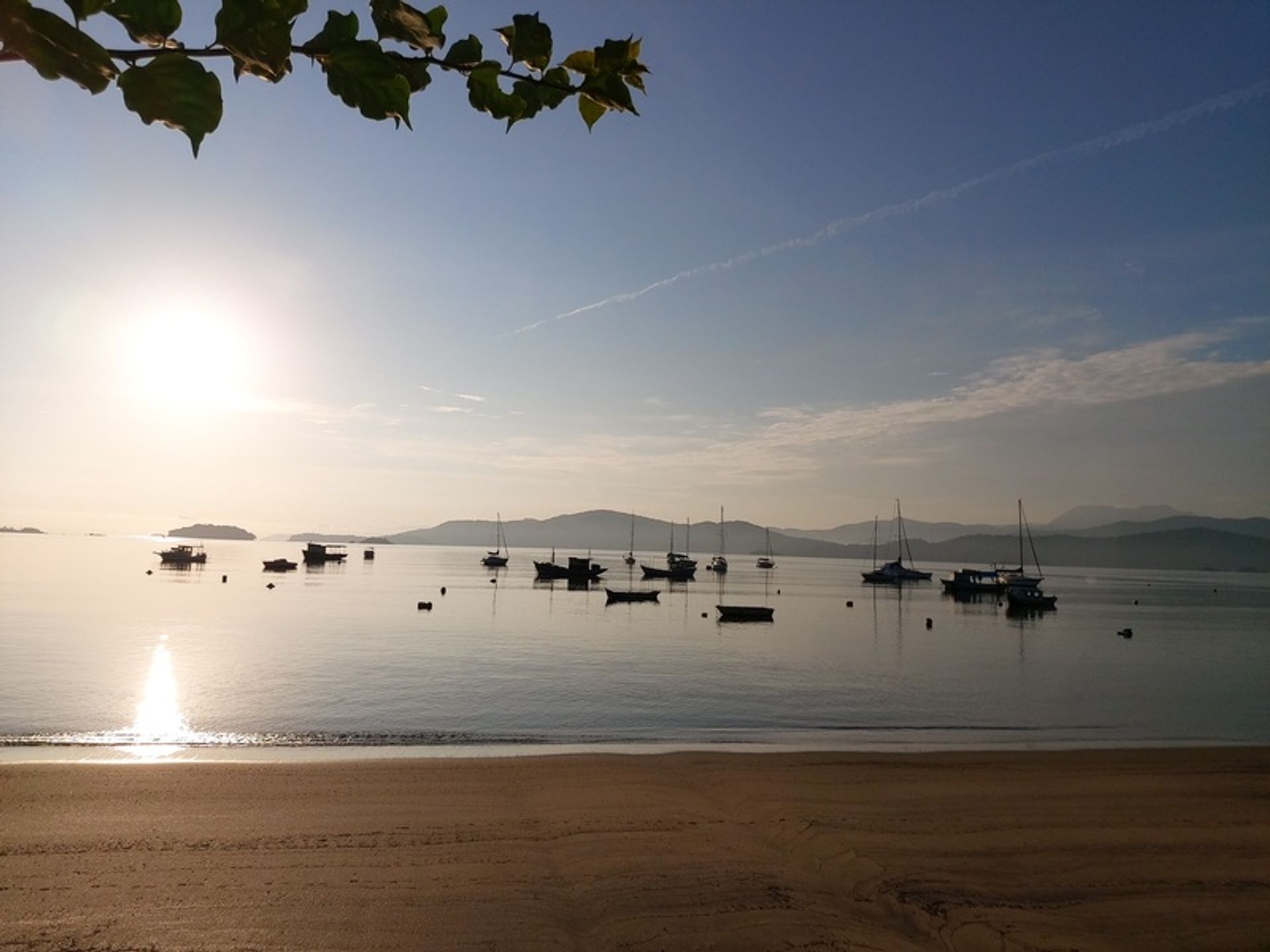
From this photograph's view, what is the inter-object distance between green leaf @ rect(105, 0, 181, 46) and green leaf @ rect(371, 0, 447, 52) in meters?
0.42

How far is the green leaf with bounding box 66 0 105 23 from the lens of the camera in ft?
3.62

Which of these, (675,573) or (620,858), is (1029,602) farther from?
(620,858)

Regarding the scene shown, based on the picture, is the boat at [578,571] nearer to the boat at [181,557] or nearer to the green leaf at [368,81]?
the boat at [181,557]

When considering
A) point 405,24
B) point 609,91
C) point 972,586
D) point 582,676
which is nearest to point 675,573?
point 972,586

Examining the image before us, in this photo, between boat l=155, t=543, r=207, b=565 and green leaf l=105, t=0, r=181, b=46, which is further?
boat l=155, t=543, r=207, b=565

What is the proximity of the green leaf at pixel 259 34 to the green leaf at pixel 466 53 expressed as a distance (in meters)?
0.40

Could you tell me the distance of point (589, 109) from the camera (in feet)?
5.44

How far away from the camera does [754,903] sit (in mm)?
9203

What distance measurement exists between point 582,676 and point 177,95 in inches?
1402

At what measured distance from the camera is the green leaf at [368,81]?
1409 mm

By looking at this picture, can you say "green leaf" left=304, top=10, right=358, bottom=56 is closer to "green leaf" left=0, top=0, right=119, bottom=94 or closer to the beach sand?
"green leaf" left=0, top=0, right=119, bottom=94

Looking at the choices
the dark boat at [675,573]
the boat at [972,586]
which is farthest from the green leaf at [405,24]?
the dark boat at [675,573]

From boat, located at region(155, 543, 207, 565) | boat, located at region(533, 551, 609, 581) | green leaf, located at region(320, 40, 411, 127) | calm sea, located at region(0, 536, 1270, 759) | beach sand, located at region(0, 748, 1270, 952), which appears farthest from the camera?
boat, located at region(155, 543, 207, 565)

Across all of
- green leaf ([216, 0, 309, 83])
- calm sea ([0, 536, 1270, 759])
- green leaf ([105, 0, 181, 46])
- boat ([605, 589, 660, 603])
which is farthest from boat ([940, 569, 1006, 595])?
green leaf ([105, 0, 181, 46])
